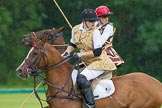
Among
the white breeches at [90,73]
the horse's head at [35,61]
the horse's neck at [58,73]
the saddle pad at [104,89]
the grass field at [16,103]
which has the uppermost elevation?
the horse's head at [35,61]

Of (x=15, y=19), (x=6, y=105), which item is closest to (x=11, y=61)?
(x=15, y=19)

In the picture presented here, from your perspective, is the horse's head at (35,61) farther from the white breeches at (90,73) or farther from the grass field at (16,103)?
the grass field at (16,103)

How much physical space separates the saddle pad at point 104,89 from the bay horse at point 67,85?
0.07m

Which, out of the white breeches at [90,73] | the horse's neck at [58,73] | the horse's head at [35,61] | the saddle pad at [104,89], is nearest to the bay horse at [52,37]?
the horse's head at [35,61]

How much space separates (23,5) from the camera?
35.2 metres

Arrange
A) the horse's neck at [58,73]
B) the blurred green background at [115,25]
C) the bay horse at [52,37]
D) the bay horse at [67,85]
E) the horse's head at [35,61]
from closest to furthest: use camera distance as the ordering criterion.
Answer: the horse's head at [35,61] → the bay horse at [67,85] → the bay horse at [52,37] → the horse's neck at [58,73] → the blurred green background at [115,25]

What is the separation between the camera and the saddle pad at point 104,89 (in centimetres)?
1101

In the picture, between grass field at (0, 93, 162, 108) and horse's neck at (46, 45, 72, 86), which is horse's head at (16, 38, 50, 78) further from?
grass field at (0, 93, 162, 108)

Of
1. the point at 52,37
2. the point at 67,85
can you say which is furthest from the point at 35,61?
the point at 52,37

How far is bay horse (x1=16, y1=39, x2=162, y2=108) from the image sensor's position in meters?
10.6

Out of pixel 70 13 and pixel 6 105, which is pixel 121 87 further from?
pixel 70 13

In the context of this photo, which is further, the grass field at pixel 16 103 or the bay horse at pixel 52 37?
the grass field at pixel 16 103

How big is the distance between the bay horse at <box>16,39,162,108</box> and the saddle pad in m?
0.07

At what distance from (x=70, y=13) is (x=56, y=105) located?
24012 mm
